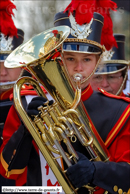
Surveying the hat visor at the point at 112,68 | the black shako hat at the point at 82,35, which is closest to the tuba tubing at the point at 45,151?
the black shako hat at the point at 82,35

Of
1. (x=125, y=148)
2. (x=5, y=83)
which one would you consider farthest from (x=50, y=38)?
(x=5, y=83)

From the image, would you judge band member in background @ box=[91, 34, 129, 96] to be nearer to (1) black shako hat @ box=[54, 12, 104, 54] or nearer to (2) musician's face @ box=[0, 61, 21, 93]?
(2) musician's face @ box=[0, 61, 21, 93]

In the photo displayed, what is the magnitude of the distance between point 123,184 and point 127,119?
1.69 ft

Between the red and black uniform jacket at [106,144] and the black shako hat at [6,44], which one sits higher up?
the black shako hat at [6,44]

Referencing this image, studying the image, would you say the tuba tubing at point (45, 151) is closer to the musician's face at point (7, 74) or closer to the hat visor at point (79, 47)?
the hat visor at point (79, 47)

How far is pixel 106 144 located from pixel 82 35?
0.96 m

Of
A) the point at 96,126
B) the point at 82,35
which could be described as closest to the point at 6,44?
the point at 82,35

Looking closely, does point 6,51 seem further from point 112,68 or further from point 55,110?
point 55,110

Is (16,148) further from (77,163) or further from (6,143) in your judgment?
(77,163)

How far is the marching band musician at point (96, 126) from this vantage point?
2010 mm

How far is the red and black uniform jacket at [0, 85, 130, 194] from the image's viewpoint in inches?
82.0

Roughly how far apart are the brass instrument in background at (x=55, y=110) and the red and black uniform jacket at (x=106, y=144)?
0.14 m

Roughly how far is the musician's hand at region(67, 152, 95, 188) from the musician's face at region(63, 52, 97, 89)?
2.46 ft

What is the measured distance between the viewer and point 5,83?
3441 mm
